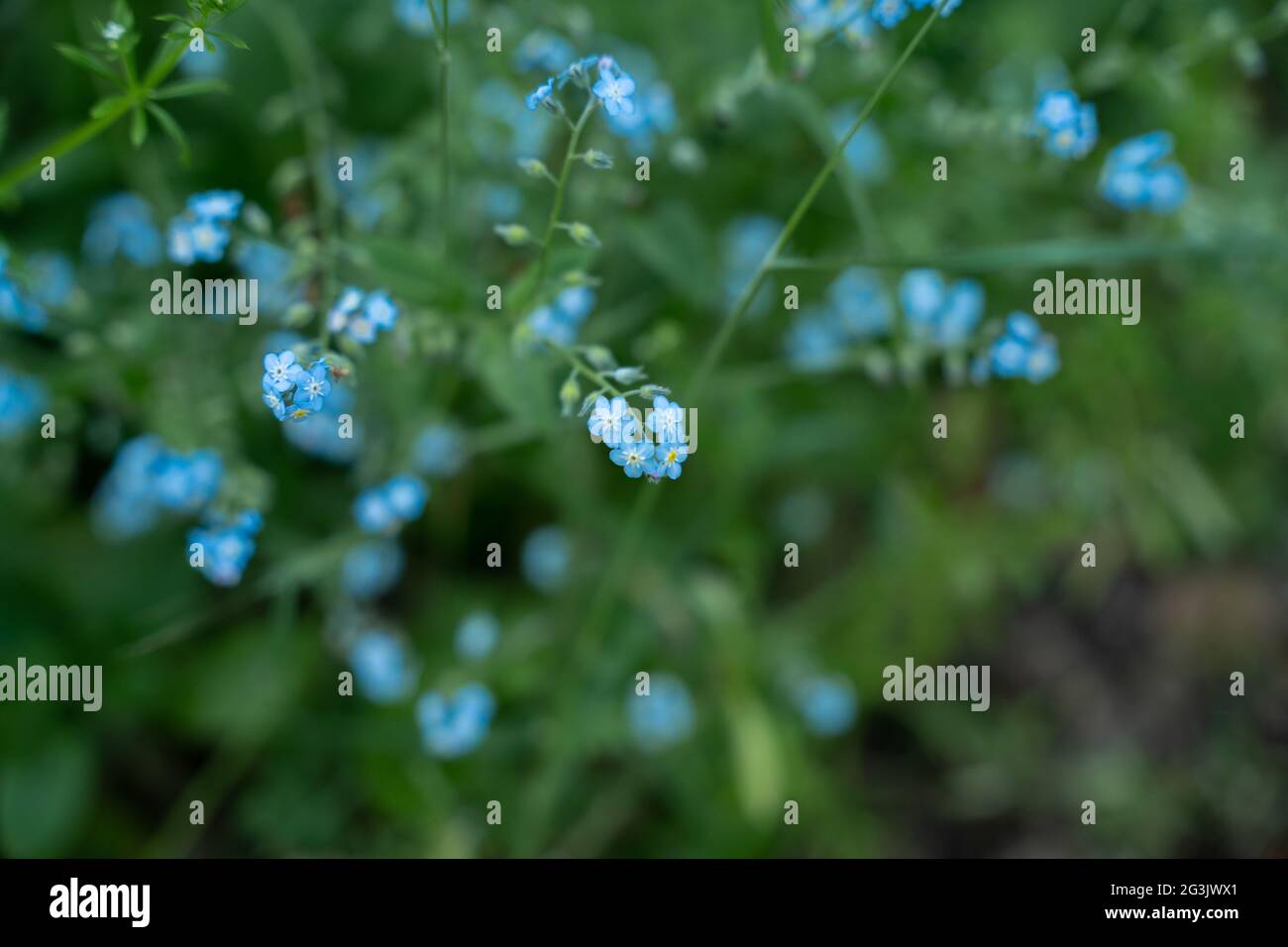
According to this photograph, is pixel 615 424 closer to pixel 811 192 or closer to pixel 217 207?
pixel 811 192

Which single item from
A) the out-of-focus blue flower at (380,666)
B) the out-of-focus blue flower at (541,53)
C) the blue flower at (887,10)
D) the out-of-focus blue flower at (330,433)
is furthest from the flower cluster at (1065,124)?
the out-of-focus blue flower at (380,666)

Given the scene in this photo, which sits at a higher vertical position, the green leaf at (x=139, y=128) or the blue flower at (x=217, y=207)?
the green leaf at (x=139, y=128)

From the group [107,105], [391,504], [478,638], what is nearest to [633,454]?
[391,504]

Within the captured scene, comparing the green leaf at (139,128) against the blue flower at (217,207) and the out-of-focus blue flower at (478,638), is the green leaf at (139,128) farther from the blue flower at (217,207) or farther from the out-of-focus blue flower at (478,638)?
the out-of-focus blue flower at (478,638)

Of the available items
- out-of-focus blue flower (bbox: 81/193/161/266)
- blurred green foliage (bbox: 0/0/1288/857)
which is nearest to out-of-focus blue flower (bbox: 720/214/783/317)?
blurred green foliage (bbox: 0/0/1288/857)

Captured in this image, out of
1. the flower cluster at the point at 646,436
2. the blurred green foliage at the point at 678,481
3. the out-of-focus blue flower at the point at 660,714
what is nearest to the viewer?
the flower cluster at the point at 646,436

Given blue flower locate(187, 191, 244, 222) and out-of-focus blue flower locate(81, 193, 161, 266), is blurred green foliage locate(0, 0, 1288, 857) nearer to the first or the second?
out-of-focus blue flower locate(81, 193, 161, 266)
